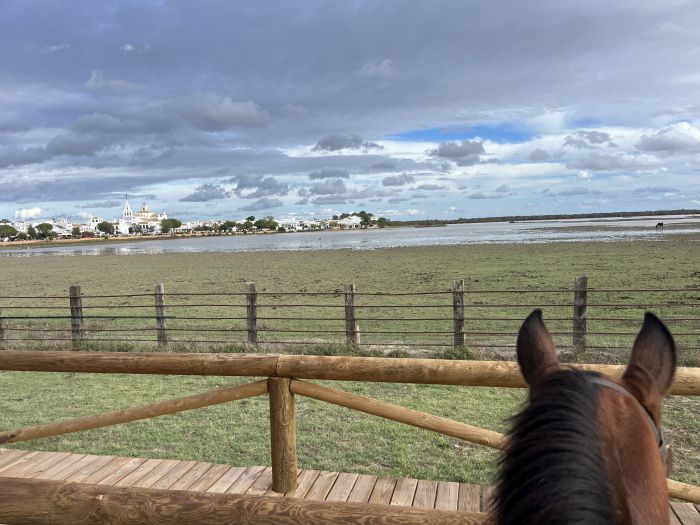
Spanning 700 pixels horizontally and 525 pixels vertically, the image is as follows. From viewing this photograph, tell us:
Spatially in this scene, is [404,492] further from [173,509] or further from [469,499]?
[173,509]

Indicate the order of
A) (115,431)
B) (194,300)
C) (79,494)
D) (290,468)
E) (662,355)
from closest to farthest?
(662,355) < (79,494) < (290,468) < (115,431) < (194,300)

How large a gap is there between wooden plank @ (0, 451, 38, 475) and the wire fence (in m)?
4.91

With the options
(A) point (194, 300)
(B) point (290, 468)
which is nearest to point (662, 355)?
(B) point (290, 468)

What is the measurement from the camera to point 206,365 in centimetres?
234

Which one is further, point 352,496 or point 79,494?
point 352,496

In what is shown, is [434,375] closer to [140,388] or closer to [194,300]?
[140,388]

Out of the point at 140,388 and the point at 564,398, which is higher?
the point at 564,398

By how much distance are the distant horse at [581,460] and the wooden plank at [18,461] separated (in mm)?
3680

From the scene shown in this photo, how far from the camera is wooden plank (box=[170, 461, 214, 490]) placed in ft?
10.0

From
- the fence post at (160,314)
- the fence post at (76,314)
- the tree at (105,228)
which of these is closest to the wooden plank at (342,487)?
the fence post at (160,314)

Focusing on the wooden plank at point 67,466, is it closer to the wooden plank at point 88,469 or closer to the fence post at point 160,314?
the wooden plank at point 88,469

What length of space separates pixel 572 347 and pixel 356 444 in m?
5.16

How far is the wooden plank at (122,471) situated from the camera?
313cm

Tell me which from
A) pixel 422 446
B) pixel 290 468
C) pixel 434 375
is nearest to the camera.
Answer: pixel 434 375
